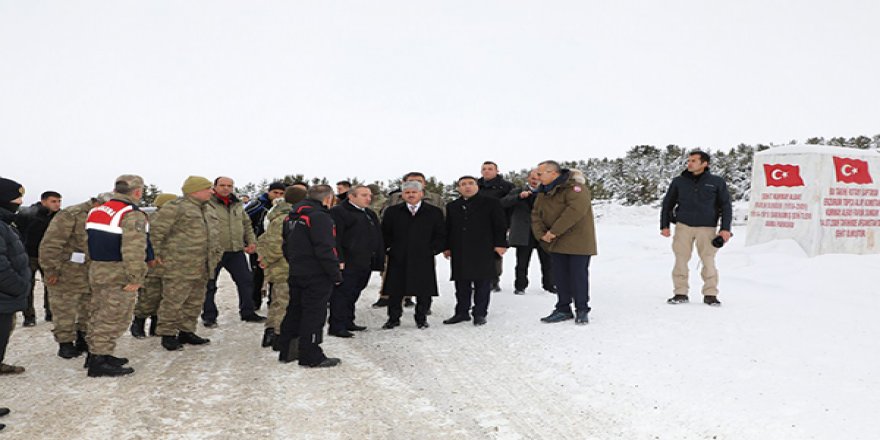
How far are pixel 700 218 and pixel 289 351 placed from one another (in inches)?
200

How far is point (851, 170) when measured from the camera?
11336mm

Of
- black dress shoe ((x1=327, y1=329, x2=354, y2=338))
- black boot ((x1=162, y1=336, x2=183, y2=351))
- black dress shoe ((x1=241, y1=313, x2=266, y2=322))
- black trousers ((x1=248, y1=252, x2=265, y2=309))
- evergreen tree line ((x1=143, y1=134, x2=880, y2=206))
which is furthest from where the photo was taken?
evergreen tree line ((x1=143, y1=134, x2=880, y2=206))

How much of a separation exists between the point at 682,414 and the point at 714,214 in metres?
3.90

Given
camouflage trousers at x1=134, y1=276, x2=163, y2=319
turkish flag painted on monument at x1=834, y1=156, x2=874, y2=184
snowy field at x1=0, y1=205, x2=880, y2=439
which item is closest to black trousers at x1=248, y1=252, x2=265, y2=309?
snowy field at x1=0, y1=205, x2=880, y2=439

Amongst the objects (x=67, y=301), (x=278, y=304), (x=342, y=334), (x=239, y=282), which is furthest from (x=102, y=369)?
(x=239, y=282)

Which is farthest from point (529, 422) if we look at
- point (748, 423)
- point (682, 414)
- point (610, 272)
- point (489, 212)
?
point (610, 272)

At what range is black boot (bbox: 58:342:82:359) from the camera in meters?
5.70

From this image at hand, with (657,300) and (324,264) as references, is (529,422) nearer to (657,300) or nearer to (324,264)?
(324,264)

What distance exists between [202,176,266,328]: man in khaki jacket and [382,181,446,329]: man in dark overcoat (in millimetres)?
1994

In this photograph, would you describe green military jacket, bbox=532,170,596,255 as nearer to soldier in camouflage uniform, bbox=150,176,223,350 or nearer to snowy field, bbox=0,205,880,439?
snowy field, bbox=0,205,880,439

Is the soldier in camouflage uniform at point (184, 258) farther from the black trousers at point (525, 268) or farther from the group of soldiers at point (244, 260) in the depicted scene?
the black trousers at point (525, 268)

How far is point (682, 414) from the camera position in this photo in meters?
3.80

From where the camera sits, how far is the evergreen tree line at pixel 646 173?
77.2 ft

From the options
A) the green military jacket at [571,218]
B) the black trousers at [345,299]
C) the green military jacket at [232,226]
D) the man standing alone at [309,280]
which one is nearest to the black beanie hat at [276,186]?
the green military jacket at [232,226]
